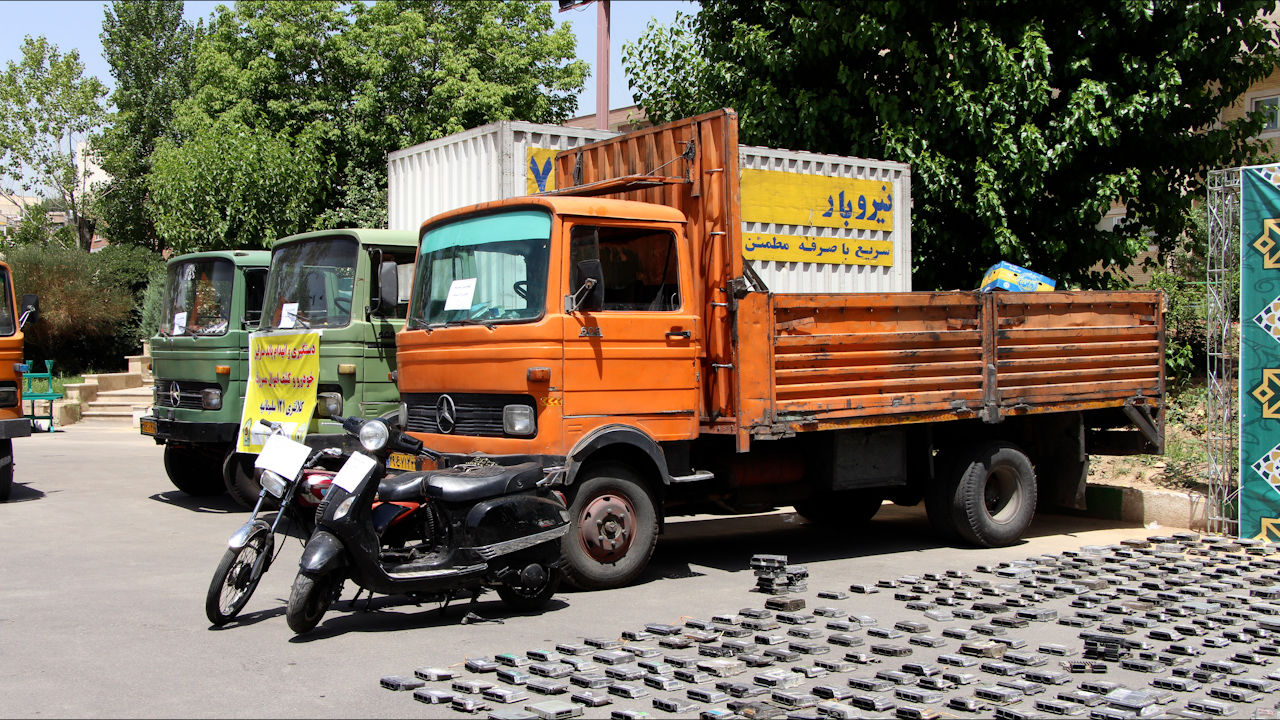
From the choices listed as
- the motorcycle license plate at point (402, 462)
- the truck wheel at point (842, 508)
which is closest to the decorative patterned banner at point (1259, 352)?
the truck wheel at point (842, 508)

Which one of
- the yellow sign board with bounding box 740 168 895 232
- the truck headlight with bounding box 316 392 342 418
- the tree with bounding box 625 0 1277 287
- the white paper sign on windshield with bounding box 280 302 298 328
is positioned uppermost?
the tree with bounding box 625 0 1277 287

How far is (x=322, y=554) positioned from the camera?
6.02 metres

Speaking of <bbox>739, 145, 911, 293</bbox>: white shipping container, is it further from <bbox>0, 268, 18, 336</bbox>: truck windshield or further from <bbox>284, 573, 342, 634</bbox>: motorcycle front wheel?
<bbox>0, 268, 18, 336</bbox>: truck windshield

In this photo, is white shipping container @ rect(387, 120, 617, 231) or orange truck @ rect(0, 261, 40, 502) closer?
white shipping container @ rect(387, 120, 617, 231)

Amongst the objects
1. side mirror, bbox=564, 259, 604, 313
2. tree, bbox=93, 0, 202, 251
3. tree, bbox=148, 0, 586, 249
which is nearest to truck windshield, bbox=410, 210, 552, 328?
side mirror, bbox=564, 259, 604, 313

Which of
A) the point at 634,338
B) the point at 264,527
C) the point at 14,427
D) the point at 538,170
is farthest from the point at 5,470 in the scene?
the point at 634,338

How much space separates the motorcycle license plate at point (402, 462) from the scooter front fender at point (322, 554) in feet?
5.45

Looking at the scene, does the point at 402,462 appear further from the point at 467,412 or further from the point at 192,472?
the point at 192,472

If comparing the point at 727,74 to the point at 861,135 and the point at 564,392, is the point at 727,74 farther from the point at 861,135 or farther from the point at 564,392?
the point at 564,392

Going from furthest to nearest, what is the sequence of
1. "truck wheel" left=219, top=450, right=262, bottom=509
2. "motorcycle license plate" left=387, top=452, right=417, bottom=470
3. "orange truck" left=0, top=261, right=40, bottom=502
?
1. "orange truck" left=0, top=261, right=40, bottom=502
2. "truck wheel" left=219, top=450, right=262, bottom=509
3. "motorcycle license plate" left=387, top=452, right=417, bottom=470

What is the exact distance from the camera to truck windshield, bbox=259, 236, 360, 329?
1012 cm

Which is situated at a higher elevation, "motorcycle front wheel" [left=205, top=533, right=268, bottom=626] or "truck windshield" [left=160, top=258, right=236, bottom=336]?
"truck windshield" [left=160, top=258, right=236, bottom=336]

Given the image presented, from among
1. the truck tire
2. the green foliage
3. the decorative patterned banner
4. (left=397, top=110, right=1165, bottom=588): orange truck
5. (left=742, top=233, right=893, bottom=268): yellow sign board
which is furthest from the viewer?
the green foliage

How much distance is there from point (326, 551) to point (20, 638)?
5.74 feet
